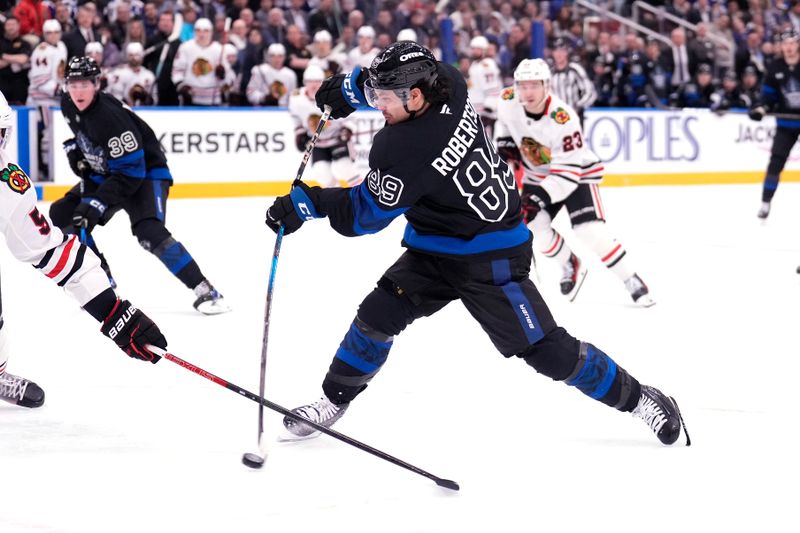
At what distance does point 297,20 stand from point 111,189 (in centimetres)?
713

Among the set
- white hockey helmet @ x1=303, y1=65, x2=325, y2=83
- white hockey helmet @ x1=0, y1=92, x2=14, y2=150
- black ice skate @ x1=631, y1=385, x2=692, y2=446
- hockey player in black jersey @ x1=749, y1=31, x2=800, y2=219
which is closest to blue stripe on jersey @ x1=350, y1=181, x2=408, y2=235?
black ice skate @ x1=631, y1=385, x2=692, y2=446

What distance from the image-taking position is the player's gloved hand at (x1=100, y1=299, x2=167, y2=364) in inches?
122

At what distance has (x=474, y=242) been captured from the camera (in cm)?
306

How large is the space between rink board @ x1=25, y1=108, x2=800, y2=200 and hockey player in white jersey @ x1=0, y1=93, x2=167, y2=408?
6535 mm

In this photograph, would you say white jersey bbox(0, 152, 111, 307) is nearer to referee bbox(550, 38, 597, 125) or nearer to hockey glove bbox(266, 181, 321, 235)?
hockey glove bbox(266, 181, 321, 235)

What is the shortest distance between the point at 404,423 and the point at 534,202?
2.24m

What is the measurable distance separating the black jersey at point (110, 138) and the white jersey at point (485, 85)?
23.8 feet

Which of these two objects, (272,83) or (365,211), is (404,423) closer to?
(365,211)

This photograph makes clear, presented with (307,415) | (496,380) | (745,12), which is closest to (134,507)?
(307,415)

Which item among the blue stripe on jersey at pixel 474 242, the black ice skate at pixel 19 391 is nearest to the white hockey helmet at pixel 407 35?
the black ice skate at pixel 19 391

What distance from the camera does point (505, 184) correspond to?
3.08 meters

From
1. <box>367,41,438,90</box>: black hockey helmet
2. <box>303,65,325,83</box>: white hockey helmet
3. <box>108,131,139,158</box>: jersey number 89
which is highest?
<box>367,41,438,90</box>: black hockey helmet

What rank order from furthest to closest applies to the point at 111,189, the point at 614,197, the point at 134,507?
the point at 614,197, the point at 111,189, the point at 134,507

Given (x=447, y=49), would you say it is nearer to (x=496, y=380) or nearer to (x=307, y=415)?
(x=496, y=380)
